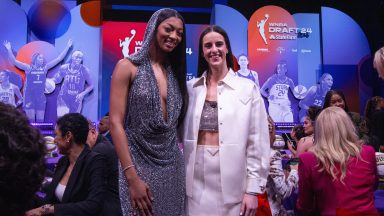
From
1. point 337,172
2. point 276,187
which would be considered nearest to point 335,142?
point 337,172

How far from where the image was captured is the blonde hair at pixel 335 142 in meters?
2.25

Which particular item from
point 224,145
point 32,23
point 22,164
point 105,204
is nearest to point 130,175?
point 224,145

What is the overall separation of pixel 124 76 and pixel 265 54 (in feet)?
18.6

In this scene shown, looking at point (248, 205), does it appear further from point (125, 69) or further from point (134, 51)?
point (134, 51)

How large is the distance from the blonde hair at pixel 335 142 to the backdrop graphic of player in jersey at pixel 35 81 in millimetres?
5223

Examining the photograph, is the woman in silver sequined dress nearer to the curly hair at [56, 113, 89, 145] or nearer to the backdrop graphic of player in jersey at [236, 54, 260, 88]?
the curly hair at [56, 113, 89, 145]

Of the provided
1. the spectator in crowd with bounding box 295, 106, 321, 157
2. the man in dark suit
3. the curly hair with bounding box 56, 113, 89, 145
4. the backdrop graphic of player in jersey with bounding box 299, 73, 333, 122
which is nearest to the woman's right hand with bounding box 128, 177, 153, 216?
the man in dark suit

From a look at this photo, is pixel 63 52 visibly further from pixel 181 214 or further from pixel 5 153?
pixel 5 153

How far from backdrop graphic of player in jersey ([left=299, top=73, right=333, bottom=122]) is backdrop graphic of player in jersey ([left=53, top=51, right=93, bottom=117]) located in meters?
3.58

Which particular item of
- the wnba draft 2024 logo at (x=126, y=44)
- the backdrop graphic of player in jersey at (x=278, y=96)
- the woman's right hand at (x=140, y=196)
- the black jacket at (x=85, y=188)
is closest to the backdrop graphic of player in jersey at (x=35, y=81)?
the wnba draft 2024 logo at (x=126, y=44)

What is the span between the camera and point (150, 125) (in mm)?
1767

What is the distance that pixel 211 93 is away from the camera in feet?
6.81

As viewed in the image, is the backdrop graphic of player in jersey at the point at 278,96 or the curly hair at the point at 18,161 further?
the backdrop graphic of player in jersey at the point at 278,96

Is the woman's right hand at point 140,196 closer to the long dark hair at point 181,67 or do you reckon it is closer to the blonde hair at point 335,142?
the long dark hair at point 181,67
